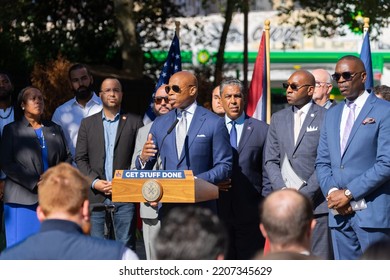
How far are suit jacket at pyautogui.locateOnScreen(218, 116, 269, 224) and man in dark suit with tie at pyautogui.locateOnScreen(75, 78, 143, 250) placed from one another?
1.00 m

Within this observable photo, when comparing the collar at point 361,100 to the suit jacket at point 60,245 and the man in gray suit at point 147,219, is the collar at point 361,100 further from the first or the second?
the suit jacket at point 60,245

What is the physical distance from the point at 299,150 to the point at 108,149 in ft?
6.68

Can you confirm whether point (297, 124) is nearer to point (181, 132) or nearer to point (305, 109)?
point (305, 109)

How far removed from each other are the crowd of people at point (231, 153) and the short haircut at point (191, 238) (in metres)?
1.56

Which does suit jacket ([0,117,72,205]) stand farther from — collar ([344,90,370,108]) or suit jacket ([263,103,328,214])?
collar ([344,90,370,108])

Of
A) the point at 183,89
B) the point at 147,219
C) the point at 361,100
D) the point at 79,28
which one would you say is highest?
the point at 79,28

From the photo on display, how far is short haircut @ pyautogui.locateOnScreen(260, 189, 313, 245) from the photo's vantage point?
5.40 m

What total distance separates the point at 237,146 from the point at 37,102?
204cm

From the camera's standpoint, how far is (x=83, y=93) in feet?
39.2

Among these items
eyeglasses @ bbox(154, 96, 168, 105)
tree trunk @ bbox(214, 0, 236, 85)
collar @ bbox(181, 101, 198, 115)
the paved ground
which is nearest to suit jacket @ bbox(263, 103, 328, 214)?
collar @ bbox(181, 101, 198, 115)

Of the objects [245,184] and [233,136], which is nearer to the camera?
[245,184]

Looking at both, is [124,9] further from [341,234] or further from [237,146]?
[341,234]

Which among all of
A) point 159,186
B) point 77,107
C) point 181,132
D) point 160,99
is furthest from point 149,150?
point 77,107

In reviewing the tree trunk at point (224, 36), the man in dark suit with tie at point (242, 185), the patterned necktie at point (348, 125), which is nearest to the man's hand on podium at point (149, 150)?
the man in dark suit with tie at point (242, 185)
